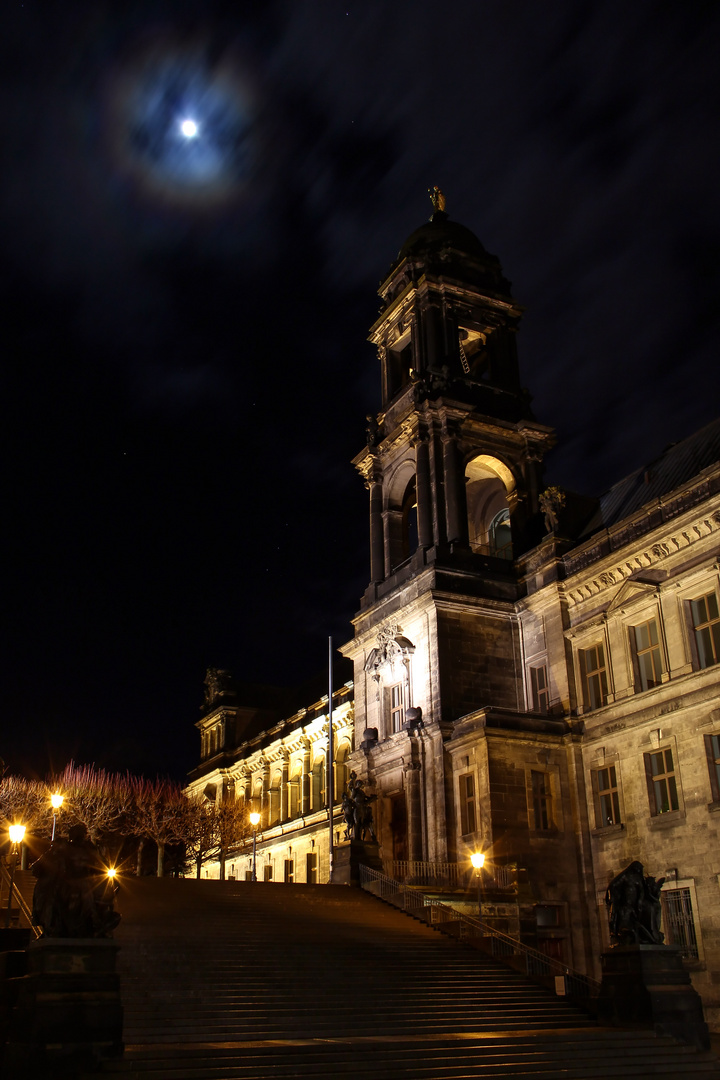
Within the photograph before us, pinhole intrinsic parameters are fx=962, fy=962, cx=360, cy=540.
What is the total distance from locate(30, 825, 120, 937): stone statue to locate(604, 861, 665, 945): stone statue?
11270 mm

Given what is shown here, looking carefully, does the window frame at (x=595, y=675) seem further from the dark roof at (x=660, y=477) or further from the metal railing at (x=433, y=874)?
the metal railing at (x=433, y=874)

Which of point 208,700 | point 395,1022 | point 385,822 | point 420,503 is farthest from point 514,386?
point 208,700

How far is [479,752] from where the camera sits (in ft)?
113

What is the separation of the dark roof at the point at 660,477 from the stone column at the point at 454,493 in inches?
209

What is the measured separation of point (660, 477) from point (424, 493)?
10371 mm

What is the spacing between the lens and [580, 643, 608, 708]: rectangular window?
35.1 m

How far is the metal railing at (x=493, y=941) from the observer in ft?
78.2

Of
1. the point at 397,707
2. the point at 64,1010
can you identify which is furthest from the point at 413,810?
the point at 64,1010

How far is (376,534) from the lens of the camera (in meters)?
47.4

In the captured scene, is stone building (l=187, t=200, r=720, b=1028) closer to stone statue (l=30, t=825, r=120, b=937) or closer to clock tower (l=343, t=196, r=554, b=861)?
clock tower (l=343, t=196, r=554, b=861)

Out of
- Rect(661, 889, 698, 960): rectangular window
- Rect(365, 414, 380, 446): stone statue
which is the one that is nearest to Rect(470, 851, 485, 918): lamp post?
Rect(661, 889, 698, 960): rectangular window

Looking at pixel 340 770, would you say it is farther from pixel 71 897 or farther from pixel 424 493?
pixel 71 897

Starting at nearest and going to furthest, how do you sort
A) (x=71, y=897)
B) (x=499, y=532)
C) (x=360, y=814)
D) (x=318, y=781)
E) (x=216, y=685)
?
(x=71, y=897) < (x=360, y=814) < (x=499, y=532) < (x=318, y=781) < (x=216, y=685)

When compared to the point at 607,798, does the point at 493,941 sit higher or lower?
lower
